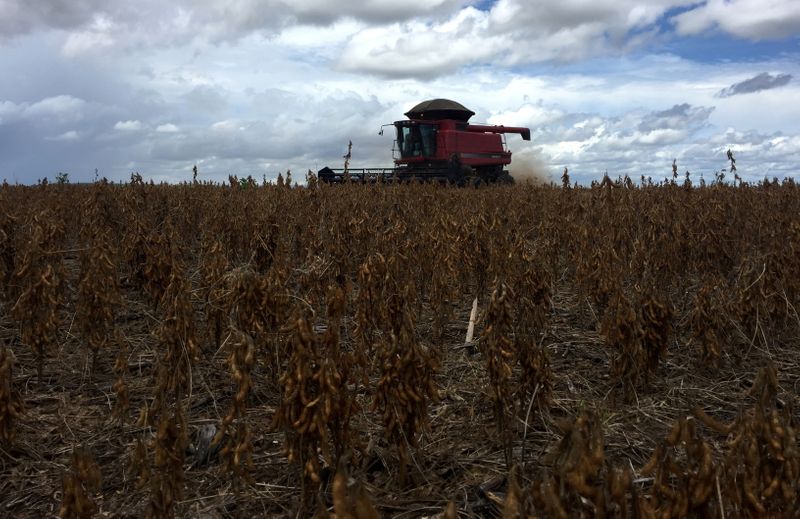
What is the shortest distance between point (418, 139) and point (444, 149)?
1.25m

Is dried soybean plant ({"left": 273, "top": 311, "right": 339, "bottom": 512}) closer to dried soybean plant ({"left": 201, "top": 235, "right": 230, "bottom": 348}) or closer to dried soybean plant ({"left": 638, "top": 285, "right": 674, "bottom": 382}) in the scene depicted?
dried soybean plant ({"left": 201, "top": 235, "right": 230, "bottom": 348})

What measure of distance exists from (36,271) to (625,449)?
4.51 m

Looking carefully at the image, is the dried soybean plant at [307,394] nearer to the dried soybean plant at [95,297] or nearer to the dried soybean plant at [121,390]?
the dried soybean plant at [121,390]

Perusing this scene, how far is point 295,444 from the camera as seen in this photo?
292cm

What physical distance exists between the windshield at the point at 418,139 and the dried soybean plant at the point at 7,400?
78.9 feet

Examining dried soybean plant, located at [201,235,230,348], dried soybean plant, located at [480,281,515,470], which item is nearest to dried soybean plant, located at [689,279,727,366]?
dried soybean plant, located at [480,281,515,470]

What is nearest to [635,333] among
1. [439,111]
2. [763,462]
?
[763,462]

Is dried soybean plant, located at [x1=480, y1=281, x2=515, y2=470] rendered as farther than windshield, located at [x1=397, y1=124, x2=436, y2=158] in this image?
No

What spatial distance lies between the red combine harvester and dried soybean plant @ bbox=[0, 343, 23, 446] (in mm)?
19049

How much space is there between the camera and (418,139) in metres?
27.0

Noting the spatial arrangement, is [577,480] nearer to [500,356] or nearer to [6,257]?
[500,356]

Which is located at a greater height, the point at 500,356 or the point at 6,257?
the point at 6,257

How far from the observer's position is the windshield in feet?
88.3

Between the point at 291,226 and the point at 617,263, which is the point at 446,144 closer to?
the point at 291,226
